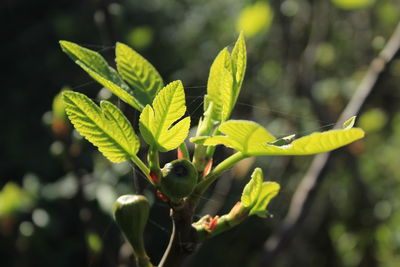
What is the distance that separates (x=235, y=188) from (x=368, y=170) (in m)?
0.59

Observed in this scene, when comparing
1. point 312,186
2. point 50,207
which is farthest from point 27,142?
point 312,186

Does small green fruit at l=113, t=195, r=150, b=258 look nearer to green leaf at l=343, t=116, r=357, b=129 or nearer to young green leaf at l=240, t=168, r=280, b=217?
young green leaf at l=240, t=168, r=280, b=217

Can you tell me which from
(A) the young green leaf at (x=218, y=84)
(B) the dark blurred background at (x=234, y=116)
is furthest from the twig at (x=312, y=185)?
(A) the young green leaf at (x=218, y=84)

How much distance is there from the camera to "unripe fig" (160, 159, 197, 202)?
0.59 meters

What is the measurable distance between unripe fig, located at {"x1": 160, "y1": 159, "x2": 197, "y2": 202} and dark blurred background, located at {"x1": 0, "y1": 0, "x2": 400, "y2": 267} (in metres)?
0.59

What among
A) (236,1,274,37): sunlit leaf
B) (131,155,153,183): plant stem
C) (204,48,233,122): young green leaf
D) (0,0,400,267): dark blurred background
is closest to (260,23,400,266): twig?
(0,0,400,267): dark blurred background

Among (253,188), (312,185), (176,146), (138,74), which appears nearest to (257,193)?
(253,188)

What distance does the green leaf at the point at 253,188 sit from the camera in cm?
66

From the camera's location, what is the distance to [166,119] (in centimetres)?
62

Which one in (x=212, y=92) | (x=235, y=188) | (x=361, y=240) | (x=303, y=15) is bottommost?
(x=361, y=240)

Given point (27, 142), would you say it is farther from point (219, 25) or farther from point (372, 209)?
point (372, 209)

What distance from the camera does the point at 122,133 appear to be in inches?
24.8

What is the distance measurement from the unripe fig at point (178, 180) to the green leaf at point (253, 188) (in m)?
0.08

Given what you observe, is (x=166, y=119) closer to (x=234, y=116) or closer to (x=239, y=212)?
(x=239, y=212)
